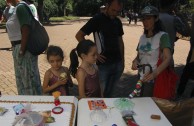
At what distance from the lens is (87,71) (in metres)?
2.87

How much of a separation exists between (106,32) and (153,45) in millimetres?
751

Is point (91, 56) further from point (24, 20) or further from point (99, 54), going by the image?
point (24, 20)

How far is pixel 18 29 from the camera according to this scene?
11.5 feet

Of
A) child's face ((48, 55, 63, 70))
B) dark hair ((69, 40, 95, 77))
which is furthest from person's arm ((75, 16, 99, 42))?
child's face ((48, 55, 63, 70))

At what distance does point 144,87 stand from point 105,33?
871 millimetres

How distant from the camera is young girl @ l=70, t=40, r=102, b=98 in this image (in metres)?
2.80

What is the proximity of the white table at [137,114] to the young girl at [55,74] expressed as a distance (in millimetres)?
556

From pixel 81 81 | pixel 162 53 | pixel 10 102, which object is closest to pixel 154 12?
pixel 162 53

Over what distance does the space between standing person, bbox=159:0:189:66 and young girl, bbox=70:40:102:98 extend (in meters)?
1.35

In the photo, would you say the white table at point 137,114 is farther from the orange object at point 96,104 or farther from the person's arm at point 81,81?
the person's arm at point 81,81

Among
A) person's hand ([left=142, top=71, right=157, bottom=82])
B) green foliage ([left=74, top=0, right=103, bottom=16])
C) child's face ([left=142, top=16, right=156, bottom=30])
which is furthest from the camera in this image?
green foliage ([left=74, top=0, right=103, bottom=16])

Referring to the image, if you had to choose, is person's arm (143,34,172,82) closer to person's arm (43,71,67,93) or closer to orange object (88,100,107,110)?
orange object (88,100,107,110)

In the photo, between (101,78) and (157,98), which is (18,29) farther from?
(157,98)

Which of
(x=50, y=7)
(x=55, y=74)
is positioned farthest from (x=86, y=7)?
(x=55, y=74)
